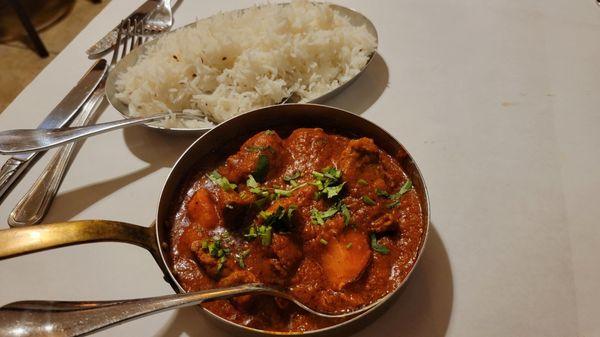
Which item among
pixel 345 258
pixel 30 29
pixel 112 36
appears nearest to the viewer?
pixel 345 258

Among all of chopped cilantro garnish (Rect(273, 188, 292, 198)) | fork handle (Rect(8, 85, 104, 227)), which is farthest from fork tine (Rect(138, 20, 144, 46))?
chopped cilantro garnish (Rect(273, 188, 292, 198))

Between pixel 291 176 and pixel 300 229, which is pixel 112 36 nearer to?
pixel 291 176

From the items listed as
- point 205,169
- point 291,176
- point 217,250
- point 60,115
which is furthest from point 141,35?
point 217,250

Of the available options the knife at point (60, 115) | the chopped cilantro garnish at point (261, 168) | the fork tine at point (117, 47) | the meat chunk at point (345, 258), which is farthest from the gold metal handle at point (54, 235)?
the fork tine at point (117, 47)

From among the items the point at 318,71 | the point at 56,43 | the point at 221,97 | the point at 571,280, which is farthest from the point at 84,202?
the point at 56,43

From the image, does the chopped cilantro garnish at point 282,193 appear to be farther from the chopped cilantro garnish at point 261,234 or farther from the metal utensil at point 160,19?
the metal utensil at point 160,19

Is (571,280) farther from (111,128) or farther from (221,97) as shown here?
(111,128)
